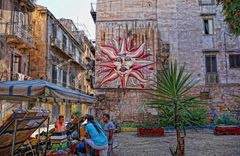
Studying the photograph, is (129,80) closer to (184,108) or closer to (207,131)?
(207,131)

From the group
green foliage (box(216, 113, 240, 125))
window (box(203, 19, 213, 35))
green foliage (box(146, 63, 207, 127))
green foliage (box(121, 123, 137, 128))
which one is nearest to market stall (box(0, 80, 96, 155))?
green foliage (box(146, 63, 207, 127))

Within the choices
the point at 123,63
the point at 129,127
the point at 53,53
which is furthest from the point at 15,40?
the point at 129,127

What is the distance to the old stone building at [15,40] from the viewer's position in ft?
52.9

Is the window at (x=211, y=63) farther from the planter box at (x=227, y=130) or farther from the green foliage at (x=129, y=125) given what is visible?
the green foliage at (x=129, y=125)

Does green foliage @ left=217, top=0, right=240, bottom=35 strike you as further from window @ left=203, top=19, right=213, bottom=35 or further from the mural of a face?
window @ left=203, top=19, right=213, bottom=35

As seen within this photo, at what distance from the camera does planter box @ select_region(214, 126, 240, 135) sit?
44.8 ft

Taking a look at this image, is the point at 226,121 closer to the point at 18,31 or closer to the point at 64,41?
the point at 18,31

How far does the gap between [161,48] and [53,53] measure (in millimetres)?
9875

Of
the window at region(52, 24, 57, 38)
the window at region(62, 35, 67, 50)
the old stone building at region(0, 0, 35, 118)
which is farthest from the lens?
the window at region(62, 35, 67, 50)

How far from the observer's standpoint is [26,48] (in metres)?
19.5

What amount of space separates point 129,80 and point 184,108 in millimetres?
11901

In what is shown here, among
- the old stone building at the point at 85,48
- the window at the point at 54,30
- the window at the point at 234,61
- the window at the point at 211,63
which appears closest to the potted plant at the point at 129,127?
the window at the point at 211,63

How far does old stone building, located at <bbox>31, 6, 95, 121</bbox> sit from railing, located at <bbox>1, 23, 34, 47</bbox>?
150cm

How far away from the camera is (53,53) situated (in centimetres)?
2341
